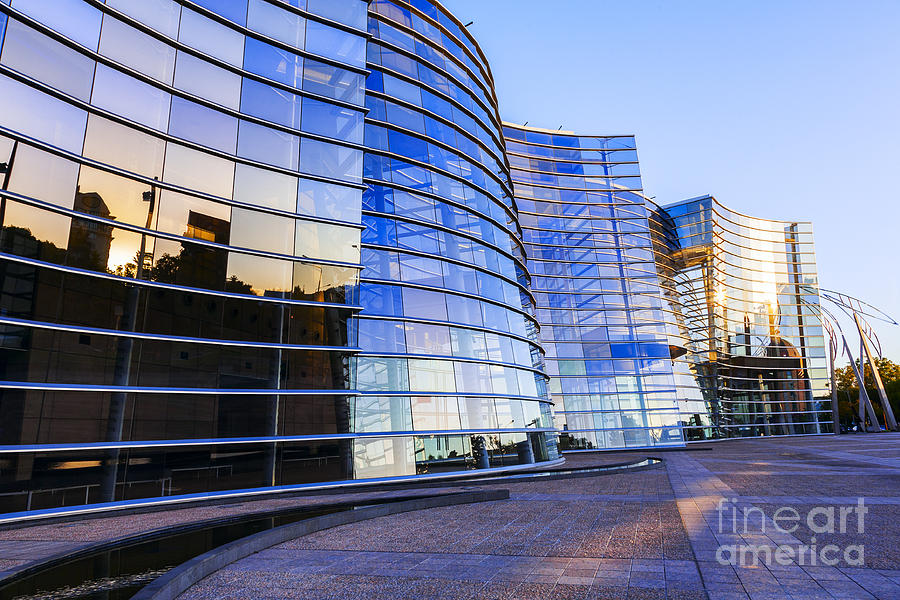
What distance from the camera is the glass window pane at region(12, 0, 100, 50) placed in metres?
14.8

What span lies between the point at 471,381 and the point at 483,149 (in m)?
14.3

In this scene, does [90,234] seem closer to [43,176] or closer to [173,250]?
[43,176]

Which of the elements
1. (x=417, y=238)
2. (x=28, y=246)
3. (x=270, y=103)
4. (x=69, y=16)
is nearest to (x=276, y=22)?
(x=270, y=103)

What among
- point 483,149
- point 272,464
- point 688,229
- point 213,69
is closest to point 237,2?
point 213,69

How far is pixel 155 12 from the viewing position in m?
17.9

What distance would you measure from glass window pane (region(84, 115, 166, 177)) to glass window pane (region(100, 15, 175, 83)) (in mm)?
2262

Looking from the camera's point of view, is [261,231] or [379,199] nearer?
[261,231]

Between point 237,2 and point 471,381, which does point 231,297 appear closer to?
point 471,381

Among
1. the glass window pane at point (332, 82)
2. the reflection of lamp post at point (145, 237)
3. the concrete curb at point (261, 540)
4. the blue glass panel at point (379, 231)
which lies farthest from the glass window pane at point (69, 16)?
the concrete curb at point (261, 540)

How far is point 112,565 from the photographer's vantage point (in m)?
8.05

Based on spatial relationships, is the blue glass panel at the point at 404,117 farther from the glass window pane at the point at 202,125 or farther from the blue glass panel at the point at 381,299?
the blue glass panel at the point at 381,299

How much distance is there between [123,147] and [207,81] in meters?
4.24

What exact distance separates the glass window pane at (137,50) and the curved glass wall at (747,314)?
53.1 metres

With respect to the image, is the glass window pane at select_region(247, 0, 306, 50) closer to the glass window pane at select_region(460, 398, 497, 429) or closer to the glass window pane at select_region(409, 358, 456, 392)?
the glass window pane at select_region(409, 358, 456, 392)
